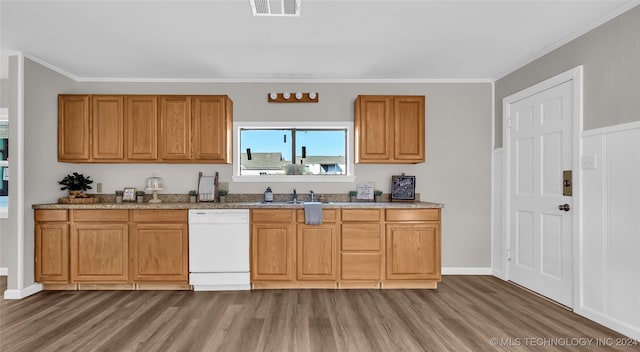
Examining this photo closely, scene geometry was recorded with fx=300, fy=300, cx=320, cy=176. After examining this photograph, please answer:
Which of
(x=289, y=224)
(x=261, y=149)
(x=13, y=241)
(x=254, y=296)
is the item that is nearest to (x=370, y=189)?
(x=289, y=224)

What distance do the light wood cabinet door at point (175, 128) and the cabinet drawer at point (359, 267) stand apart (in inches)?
90.6

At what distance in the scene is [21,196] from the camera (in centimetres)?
321

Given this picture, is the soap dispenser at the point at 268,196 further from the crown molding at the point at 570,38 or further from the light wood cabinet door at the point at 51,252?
the crown molding at the point at 570,38

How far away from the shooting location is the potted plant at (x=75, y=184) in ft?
12.2

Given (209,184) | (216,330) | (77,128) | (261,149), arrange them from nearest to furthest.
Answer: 1. (216,330)
2. (77,128)
3. (209,184)
4. (261,149)

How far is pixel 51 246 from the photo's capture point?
3.36 metres

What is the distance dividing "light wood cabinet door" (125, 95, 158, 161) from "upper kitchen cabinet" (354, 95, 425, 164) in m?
2.53

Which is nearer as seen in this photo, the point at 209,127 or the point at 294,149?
the point at 209,127

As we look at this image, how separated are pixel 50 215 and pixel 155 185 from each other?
3.55ft

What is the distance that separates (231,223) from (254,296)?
32.9 inches

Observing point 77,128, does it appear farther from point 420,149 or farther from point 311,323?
point 420,149

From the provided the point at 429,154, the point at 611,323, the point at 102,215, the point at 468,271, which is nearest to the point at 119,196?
the point at 102,215

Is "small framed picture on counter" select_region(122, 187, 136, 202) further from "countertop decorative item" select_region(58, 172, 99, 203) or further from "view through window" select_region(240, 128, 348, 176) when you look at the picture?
"view through window" select_region(240, 128, 348, 176)

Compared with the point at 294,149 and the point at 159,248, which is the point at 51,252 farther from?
the point at 294,149
